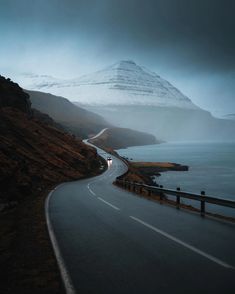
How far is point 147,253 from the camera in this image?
769 centimetres

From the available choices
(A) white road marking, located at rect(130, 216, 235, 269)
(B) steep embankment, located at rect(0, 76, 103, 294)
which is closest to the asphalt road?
(A) white road marking, located at rect(130, 216, 235, 269)

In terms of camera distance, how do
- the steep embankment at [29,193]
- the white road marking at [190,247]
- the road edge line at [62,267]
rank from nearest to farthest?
the road edge line at [62,267] → the steep embankment at [29,193] → the white road marking at [190,247]

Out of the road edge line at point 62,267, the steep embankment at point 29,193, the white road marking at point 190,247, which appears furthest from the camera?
the white road marking at point 190,247

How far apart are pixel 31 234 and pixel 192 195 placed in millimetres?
7837

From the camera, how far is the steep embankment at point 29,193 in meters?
6.52

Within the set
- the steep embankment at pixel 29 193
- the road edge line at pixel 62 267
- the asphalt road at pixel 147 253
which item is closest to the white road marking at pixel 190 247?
the asphalt road at pixel 147 253

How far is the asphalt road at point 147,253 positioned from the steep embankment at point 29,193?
55 centimetres

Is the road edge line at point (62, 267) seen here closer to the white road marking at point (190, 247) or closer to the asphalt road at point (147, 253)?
the asphalt road at point (147, 253)

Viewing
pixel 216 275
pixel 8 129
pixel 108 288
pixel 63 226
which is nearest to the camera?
pixel 108 288

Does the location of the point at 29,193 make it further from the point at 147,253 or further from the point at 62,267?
the point at 62,267

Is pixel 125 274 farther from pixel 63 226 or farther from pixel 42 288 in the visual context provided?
pixel 63 226

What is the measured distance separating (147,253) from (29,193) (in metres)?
17.0

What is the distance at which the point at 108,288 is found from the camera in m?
5.62

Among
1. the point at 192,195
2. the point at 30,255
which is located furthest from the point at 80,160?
the point at 30,255
